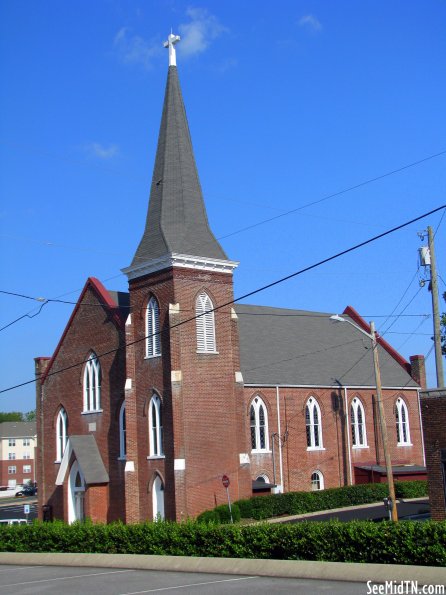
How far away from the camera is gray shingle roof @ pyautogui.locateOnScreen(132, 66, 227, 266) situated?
122ft

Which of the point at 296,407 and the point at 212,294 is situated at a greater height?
the point at 212,294

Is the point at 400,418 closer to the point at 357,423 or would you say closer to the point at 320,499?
the point at 357,423

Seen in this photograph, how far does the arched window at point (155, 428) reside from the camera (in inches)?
1410

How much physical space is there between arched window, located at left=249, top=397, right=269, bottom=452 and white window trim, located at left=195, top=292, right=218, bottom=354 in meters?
5.78

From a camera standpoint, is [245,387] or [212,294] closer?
[212,294]

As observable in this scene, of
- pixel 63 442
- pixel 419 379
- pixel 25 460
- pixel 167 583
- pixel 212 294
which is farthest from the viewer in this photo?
pixel 25 460

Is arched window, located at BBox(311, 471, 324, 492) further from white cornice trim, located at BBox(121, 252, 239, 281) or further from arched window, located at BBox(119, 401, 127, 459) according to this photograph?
white cornice trim, located at BBox(121, 252, 239, 281)

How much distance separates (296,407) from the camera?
43844mm

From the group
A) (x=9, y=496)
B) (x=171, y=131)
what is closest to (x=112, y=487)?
(x=171, y=131)

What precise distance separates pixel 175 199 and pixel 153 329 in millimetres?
6378

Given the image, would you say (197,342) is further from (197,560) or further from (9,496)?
(9,496)

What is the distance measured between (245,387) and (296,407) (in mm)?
4313

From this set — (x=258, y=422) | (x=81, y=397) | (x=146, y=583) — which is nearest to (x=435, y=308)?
(x=146, y=583)

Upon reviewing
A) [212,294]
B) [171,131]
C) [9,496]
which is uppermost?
[171,131]
